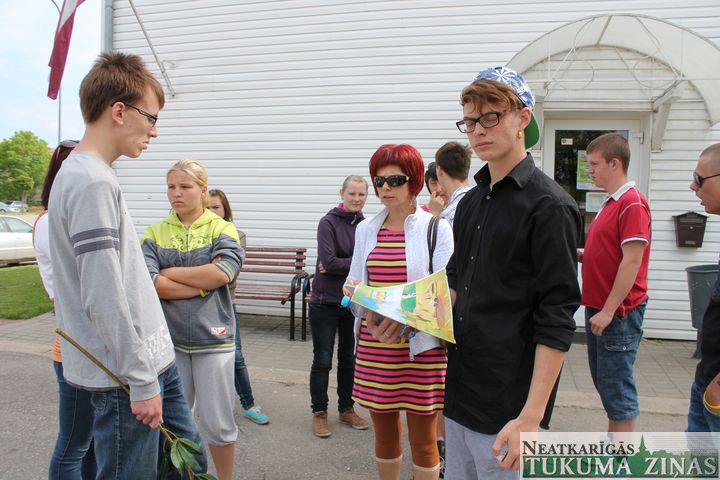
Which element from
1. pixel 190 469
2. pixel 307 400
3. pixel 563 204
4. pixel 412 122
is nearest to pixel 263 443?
pixel 307 400

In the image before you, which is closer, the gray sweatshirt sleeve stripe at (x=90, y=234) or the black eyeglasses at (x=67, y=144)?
the gray sweatshirt sleeve stripe at (x=90, y=234)

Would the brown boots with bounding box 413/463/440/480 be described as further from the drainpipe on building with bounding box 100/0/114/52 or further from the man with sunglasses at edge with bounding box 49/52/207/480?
the drainpipe on building with bounding box 100/0/114/52

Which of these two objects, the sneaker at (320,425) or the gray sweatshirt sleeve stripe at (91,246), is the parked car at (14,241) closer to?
the sneaker at (320,425)

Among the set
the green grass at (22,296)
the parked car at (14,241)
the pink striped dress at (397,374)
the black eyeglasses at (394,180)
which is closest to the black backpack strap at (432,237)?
the pink striped dress at (397,374)

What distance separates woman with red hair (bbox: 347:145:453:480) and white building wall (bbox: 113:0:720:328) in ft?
14.4

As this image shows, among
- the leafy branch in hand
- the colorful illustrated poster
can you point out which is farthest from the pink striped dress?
the leafy branch in hand

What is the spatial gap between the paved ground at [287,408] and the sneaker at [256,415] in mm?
52

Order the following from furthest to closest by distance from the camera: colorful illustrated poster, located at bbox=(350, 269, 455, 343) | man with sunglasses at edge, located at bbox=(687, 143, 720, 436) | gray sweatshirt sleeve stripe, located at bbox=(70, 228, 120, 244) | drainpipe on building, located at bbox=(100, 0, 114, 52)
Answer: drainpipe on building, located at bbox=(100, 0, 114, 52) < man with sunglasses at edge, located at bbox=(687, 143, 720, 436) < colorful illustrated poster, located at bbox=(350, 269, 455, 343) < gray sweatshirt sleeve stripe, located at bbox=(70, 228, 120, 244)

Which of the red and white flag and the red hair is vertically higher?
the red and white flag

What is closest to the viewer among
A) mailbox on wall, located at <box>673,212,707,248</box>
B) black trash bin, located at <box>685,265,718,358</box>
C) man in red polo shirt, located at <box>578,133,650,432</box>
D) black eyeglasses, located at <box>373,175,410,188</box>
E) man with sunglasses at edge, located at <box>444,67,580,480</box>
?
man with sunglasses at edge, located at <box>444,67,580,480</box>

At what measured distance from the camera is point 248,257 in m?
7.53

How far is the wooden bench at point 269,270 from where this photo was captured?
6707 mm

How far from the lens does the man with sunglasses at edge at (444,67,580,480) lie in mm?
1527

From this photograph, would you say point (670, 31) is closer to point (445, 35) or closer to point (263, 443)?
point (445, 35)
